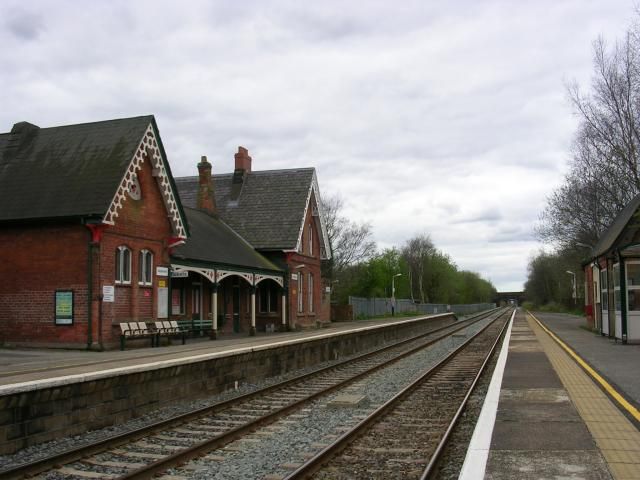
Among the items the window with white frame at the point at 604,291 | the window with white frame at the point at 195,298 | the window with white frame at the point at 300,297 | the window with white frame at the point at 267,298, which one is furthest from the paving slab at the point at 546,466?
the window with white frame at the point at 300,297

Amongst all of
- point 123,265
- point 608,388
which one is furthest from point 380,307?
point 608,388

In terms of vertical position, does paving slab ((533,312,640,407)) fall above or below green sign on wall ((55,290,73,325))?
below

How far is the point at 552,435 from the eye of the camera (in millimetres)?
7867

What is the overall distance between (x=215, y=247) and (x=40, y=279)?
9245mm

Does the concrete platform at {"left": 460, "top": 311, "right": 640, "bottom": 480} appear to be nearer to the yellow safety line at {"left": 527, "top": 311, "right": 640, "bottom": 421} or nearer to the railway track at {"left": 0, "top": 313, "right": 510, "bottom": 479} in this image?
the yellow safety line at {"left": 527, "top": 311, "right": 640, "bottom": 421}

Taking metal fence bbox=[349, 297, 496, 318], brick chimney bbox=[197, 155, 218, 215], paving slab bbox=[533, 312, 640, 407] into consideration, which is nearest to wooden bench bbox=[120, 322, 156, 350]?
paving slab bbox=[533, 312, 640, 407]

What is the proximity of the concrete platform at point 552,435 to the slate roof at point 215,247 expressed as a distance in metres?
13.4

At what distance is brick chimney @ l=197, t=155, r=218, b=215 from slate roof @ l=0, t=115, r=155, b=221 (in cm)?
1212

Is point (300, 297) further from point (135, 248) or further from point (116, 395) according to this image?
point (116, 395)

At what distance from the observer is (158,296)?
21109mm

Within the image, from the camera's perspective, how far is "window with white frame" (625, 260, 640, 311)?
21.2 meters

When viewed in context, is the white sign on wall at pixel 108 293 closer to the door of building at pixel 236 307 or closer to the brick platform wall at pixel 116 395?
the brick platform wall at pixel 116 395

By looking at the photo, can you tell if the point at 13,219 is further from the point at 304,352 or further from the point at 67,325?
the point at 304,352

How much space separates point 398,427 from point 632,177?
26.2 metres
